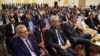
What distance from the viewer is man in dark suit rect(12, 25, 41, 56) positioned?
343 centimetres

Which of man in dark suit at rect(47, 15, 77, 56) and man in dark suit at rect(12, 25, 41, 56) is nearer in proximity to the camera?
man in dark suit at rect(12, 25, 41, 56)

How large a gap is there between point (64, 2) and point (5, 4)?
21.9 ft

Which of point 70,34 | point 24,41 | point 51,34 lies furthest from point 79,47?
point 24,41

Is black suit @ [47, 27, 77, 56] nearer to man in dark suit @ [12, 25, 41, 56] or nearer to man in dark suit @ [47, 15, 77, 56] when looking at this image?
man in dark suit @ [47, 15, 77, 56]

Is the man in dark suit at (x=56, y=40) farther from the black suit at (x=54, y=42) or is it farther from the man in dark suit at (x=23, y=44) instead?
the man in dark suit at (x=23, y=44)

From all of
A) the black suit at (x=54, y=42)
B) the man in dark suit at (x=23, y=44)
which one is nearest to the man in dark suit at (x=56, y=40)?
the black suit at (x=54, y=42)

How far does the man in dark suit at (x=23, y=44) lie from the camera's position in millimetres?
3430

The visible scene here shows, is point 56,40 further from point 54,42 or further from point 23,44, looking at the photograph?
point 23,44

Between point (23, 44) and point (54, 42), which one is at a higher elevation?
point (23, 44)

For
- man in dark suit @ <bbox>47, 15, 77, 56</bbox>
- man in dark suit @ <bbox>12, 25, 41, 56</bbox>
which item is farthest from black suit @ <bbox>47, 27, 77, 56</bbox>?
man in dark suit @ <bbox>12, 25, 41, 56</bbox>

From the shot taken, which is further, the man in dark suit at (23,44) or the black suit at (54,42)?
the black suit at (54,42)

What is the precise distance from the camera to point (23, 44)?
352cm

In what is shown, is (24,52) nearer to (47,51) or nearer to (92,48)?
(47,51)

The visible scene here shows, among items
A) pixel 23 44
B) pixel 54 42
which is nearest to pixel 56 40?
pixel 54 42
